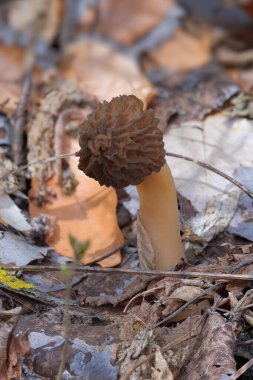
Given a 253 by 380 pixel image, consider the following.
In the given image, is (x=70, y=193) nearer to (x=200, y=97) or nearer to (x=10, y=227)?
(x=10, y=227)

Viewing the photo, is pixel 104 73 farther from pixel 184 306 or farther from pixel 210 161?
pixel 184 306

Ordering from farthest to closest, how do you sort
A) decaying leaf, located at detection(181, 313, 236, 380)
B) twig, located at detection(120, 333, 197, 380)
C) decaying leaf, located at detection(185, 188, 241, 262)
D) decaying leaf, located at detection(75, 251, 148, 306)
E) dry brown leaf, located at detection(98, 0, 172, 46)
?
1. dry brown leaf, located at detection(98, 0, 172, 46)
2. decaying leaf, located at detection(185, 188, 241, 262)
3. decaying leaf, located at detection(75, 251, 148, 306)
4. decaying leaf, located at detection(181, 313, 236, 380)
5. twig, located at detection(120, 333, 197, 380)

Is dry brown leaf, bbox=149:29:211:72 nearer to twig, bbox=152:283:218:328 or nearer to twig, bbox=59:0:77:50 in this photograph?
twig, bbox=59:0:77:50

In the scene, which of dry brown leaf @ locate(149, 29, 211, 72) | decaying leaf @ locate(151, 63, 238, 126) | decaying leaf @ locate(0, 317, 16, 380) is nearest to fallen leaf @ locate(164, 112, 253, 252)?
decaying leaf @ locate(151, 63, 238, 126)

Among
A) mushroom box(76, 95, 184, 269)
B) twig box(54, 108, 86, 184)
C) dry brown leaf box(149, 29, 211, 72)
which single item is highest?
dry brown leaf box(149, 29, 211, 72)

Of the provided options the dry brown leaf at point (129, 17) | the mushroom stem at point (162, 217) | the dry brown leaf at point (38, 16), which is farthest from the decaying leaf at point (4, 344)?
the dry brown leaf at point (38, 16)

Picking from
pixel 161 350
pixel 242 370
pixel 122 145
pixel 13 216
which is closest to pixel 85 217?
pixel 13 216
